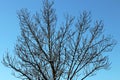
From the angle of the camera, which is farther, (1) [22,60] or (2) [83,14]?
(2) [83,14]

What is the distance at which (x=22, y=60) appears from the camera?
71.3 ft

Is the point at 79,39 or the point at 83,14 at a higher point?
the point at 83,14

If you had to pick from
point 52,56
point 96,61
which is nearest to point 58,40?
point 52,56

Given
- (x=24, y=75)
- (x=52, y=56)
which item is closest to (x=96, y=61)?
(x=52, y=56)

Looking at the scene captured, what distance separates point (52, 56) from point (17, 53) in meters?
2.15

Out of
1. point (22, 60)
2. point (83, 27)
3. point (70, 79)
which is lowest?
point (70, 79)

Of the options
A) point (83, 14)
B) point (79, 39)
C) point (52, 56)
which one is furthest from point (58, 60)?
point (83, 14)

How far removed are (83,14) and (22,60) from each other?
15.7 ft

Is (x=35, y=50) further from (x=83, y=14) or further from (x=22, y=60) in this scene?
(x=83, y=14)

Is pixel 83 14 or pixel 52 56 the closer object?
pixel 52 56

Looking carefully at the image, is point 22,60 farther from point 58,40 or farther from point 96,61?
point 96,61

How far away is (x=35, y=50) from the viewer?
21.8 meters

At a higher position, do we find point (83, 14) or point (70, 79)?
point (83, 14)

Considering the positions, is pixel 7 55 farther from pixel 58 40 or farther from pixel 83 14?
pixel 83 14
